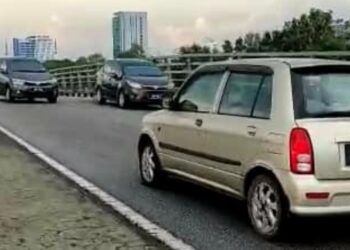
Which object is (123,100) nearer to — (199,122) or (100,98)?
(100,98)

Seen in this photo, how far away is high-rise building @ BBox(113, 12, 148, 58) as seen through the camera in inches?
2019

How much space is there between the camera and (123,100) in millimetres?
26797

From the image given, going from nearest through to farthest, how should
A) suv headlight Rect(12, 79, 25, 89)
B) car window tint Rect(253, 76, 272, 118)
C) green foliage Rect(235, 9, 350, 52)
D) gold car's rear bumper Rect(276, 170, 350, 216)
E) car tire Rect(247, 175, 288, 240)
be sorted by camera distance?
gold car's rear bumper Rect(276, 170, 350, 216) → car tire Rect(247, 175, 288, 240) → car window tint Rect(253, 76, 272, 118) → suv headlight Rect(12, 79, 25, 89) → green foliage Rect(235, 9, 350, 52)

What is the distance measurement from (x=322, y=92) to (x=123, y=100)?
786 inches

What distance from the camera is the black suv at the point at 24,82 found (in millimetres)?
30641

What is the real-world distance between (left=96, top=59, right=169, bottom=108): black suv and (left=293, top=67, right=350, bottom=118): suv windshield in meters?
18.1

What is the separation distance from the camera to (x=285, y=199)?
6.75 m

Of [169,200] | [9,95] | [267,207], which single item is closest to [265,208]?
[267,207]

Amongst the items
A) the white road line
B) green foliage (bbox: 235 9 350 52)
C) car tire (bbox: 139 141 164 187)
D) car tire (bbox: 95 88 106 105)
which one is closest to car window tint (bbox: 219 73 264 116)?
the white road line

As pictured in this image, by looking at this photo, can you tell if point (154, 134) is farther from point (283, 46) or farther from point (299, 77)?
point (283, 46)

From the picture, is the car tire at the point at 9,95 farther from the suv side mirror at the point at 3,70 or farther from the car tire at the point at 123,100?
the car tire at the point at 123,100

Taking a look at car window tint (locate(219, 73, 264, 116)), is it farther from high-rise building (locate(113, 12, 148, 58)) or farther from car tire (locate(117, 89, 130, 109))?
high-rise building (locate(113, 12, 148, 58))

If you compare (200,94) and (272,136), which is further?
(200,94)

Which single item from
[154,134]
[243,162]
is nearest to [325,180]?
[243,162]
